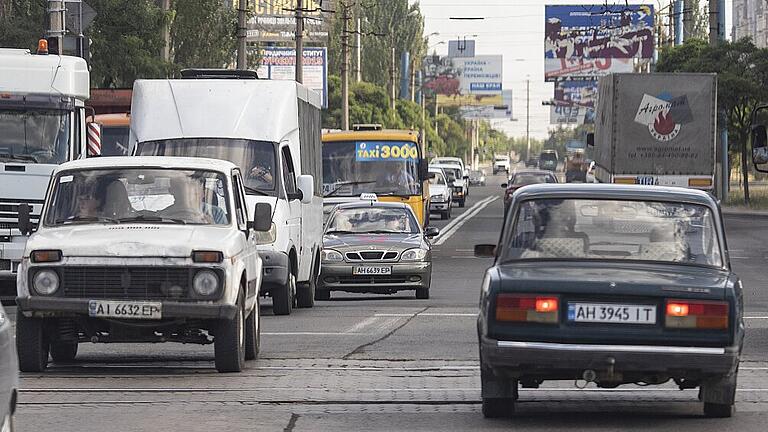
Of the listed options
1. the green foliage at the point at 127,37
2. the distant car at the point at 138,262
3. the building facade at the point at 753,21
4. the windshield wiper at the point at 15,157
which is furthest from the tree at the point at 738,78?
the building facade at the point at 753,21

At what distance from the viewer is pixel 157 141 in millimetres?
20031

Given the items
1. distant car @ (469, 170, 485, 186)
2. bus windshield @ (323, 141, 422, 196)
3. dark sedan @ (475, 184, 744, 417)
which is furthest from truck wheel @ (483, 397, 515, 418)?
distant car @ (469, 170, 485, 186)

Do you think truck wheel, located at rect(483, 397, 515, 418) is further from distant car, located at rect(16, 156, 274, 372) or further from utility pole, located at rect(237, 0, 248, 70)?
utility pole, located at rect(237, 0, 248, 70)

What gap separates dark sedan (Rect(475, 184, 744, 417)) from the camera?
10094 millimetres

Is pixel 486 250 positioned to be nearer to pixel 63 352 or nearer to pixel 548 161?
pixel 63 352

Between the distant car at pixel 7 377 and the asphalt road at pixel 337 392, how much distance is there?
3.01 meters

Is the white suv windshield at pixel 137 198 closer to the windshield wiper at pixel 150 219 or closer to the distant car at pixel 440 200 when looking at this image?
the windshield wiper at pixel 150 219

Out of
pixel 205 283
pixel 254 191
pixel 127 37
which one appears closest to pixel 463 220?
pixel 127 37

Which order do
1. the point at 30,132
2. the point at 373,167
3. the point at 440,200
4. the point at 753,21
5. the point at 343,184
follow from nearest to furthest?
1. the point at 30,132
2. the point at 343,184
3. the point at 373,167
4. the point at 440,200
5. the point at 753,21

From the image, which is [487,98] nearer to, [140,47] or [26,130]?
[140,47]

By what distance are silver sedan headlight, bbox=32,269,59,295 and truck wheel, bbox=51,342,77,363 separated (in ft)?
5.02

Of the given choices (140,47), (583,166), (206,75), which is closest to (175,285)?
(206,75)

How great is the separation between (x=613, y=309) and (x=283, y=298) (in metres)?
10.4

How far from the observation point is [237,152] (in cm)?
2006
